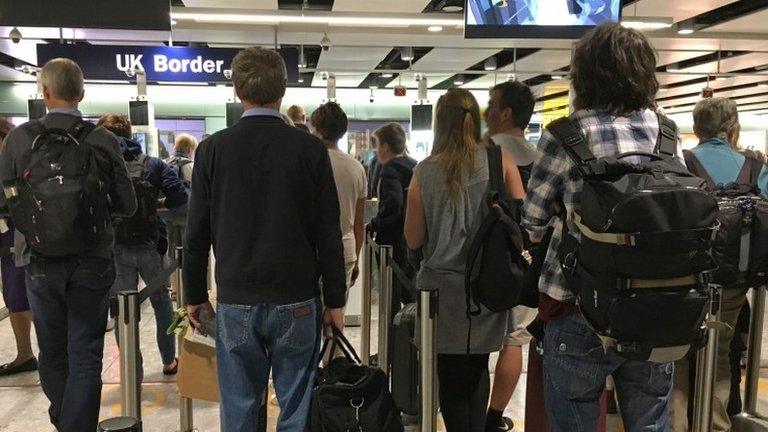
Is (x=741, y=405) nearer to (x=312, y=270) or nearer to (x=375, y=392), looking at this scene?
(x=375, y=392)

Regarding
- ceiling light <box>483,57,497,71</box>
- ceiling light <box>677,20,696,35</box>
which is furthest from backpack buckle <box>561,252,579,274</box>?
ceiling light <box>483,57,497,71</box>

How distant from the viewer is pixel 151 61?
231 inches

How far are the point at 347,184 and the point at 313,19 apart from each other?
5187mm

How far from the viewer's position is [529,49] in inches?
410

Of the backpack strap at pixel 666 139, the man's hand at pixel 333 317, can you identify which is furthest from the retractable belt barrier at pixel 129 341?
the backpack strap at pixel 666 139

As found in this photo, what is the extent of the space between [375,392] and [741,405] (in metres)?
2.59

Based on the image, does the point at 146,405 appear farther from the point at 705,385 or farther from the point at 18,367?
the point at 705,385

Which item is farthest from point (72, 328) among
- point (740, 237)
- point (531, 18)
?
point (531, 18)

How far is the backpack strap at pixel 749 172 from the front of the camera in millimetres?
2857

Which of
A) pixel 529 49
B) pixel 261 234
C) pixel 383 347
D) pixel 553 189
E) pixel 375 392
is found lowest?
pixel 383 347

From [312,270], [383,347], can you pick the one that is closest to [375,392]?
[312,270]

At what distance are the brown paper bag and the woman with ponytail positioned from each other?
96cm

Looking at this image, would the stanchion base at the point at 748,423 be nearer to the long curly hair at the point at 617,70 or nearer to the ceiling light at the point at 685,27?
the long curly hair at the point at 617,70

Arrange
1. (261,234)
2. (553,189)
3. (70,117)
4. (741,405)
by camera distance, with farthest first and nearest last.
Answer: (741,405) → (70,117) → (261,234) → (553,189)
